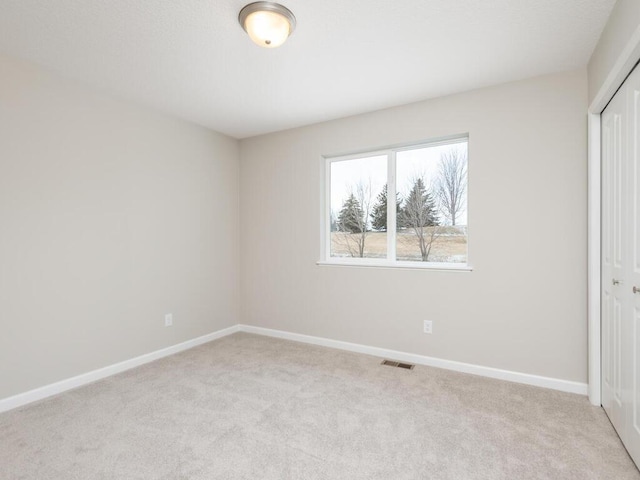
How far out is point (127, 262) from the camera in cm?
315

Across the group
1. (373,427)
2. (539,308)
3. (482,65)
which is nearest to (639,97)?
(482,65)

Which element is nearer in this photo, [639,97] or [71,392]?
[639,97]

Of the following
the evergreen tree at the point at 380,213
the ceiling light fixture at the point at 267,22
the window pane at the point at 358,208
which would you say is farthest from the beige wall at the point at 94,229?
the evergreen tree at the point at 380,213

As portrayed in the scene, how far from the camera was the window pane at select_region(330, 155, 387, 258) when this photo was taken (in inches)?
141

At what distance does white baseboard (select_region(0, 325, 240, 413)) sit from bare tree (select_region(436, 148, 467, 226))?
9.84 ft

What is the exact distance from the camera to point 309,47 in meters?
2.28

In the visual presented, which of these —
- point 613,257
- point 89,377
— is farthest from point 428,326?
point 89,377

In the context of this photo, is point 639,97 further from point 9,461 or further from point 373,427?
point 9,461

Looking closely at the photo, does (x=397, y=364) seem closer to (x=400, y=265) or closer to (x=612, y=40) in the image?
(x=400, y=265)

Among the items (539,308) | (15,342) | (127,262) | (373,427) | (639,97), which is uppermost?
(639,97)

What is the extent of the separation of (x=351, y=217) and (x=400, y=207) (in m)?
0.57

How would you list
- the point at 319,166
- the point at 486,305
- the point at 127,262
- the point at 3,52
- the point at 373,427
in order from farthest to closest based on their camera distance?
the point at 319,166 < the point at 127,262 < the point at 486,305 < the point at 3,52 < the point at 373,427

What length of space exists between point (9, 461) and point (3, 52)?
2.59 meters

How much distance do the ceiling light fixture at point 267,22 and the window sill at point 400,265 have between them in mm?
2227
